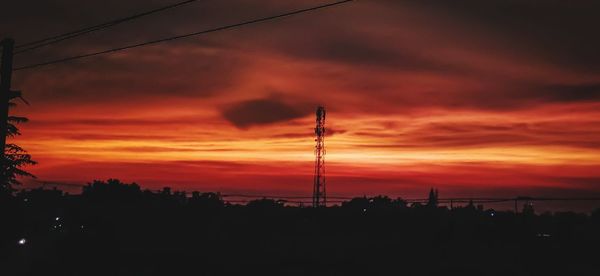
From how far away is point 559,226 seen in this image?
118 feet

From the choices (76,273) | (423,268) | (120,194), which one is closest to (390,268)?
(423,268)

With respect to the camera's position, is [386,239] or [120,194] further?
[120,194]

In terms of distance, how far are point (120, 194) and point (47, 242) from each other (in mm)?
80868

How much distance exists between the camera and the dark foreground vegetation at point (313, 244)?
88.9 ft

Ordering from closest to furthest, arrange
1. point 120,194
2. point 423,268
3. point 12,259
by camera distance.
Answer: point 423,268, point 12,259, point 120,194

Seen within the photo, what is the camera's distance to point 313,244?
116 ft

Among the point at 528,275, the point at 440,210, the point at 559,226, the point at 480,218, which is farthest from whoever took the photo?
the point at 440,210

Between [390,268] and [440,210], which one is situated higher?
[440,210]

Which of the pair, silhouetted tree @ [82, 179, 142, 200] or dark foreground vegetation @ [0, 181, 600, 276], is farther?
silhouetted tree @ [82, 179, 142, 200]

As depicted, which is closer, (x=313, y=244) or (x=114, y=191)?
(x=313, y=244)

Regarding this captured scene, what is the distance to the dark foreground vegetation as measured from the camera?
2709 cm

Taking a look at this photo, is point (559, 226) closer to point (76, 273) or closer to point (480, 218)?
point (480, 218)

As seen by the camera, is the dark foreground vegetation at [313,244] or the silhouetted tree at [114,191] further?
the silhouetted tree at [114,191]

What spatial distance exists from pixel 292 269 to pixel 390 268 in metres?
4.27
